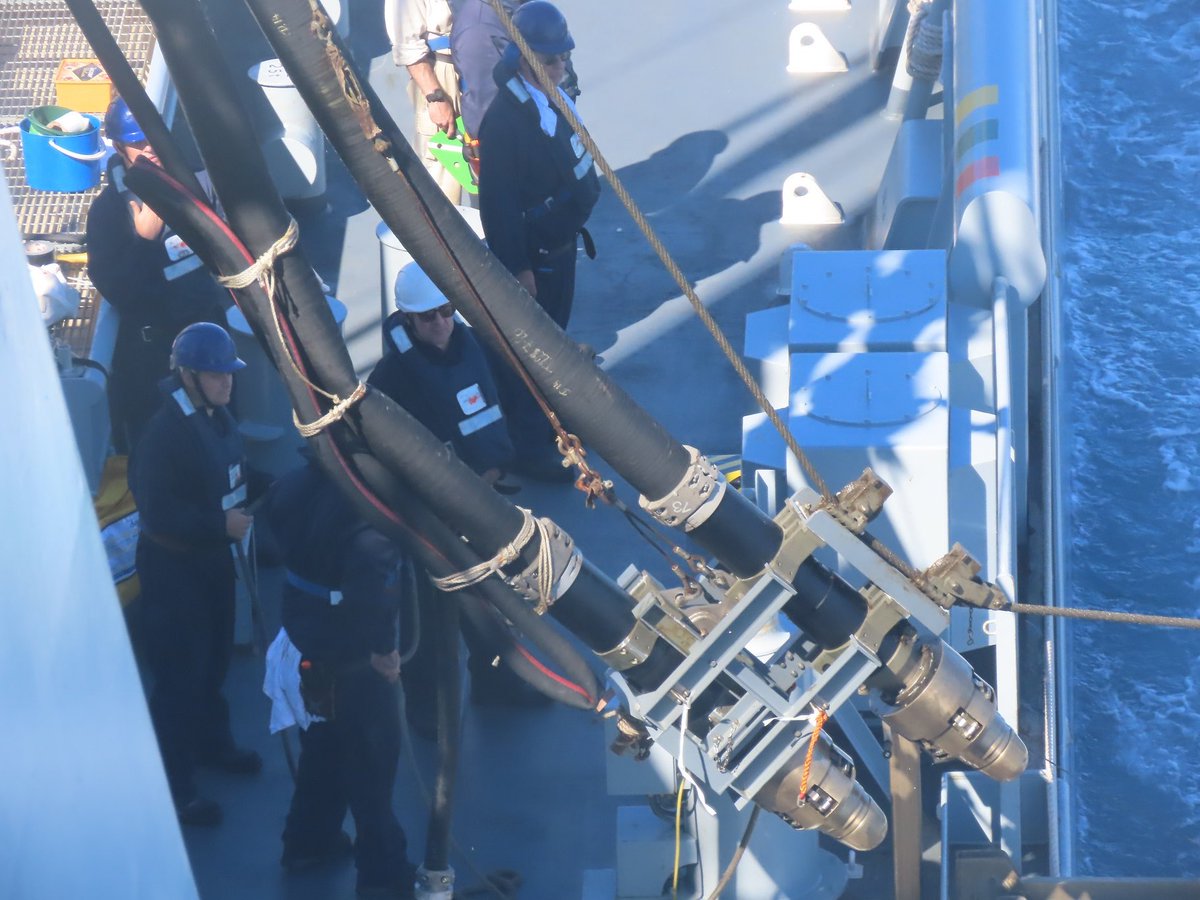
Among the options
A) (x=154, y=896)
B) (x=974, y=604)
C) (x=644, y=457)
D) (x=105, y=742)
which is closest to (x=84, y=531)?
(x=105, y=742)

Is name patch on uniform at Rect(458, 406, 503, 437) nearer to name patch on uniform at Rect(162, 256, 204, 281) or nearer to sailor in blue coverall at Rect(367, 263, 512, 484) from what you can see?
sailor in blue coverall at Rect(367, 263, 512, 484)

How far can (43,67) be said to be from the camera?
21.3 feet

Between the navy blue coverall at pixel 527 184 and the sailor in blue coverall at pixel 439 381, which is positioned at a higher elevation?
the navy blue coverall at pixel 527 184

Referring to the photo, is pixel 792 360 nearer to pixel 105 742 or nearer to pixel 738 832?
pixel 738 832

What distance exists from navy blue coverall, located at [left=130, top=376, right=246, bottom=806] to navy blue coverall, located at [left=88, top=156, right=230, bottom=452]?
2.90 feet

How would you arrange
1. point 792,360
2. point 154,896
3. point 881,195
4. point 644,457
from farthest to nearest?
point 881,195 < point 792,360 < point 644,457 < point 154,896

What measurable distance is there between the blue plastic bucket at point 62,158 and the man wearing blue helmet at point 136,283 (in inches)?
24.6

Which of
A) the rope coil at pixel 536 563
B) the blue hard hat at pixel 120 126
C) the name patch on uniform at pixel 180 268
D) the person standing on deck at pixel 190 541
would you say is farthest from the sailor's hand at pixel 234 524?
the rope coil at pixel 536 563

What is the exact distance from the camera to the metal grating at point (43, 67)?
5.81 m

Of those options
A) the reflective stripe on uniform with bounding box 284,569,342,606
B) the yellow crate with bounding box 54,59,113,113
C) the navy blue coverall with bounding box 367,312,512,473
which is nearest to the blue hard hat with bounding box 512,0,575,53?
A: the navy blue coverall with bounding box 367,312,512,473

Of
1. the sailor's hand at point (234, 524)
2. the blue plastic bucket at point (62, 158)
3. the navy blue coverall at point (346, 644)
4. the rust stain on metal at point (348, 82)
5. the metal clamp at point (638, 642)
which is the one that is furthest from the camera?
the blue plastic bucket at point (62, 158)

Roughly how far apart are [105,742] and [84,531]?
279 millimetres

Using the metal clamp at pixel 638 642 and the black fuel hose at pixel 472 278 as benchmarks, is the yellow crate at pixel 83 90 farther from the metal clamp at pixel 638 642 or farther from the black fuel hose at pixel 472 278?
the metal clamp at pixel 638 642

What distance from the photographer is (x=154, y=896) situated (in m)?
2.16
